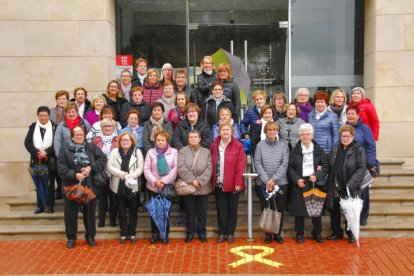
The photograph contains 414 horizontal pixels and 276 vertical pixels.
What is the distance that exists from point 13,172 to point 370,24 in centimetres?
850

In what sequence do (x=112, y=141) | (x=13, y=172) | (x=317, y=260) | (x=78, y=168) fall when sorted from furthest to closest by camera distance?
1. (x=13, y=172)
2. (x=112, y=141)
3. (x=78, y=168)
4. (x=317, y=260)

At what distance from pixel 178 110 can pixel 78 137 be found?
5.52 ft

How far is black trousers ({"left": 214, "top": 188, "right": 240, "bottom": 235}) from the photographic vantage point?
677cm

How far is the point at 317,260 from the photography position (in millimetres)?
6031

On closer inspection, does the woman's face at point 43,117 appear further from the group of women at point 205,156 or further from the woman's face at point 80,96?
the woman's face at point 80,96

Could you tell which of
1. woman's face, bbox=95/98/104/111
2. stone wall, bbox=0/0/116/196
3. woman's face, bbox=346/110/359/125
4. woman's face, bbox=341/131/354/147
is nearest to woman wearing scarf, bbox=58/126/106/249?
woman's face, bbox=95/98/104/111

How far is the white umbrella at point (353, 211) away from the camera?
6480 millimetres

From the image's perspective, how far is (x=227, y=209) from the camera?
6848 mm

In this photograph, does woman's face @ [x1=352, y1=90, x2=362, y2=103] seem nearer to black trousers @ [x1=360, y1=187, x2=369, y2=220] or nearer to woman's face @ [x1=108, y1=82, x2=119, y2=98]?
black trousers @ [x1=360, y1=187, x2=369, y2=220]

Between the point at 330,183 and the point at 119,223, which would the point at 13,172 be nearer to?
the point at 119,223

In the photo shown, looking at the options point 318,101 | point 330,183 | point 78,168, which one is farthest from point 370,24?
point 78,168

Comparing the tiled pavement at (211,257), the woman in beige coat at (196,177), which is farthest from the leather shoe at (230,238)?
the woman in beige coat at (196,177)

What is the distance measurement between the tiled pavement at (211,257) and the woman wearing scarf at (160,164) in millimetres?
684

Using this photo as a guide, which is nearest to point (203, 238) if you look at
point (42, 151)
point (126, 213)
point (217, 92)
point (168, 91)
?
point (126, 213)
